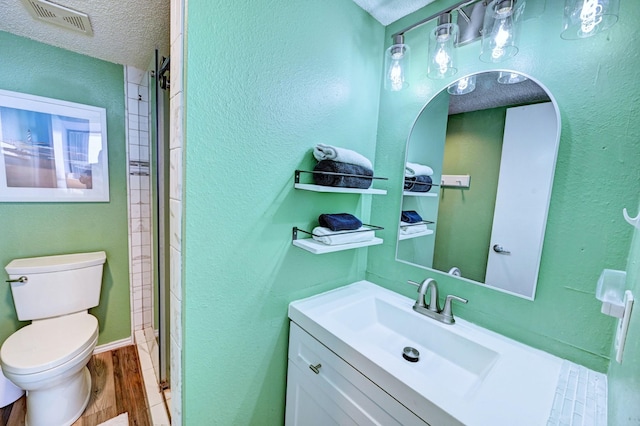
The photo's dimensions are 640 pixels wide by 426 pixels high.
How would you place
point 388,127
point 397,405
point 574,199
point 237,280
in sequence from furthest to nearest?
point 388,127, point 237,280, point 574,199, point 397,405

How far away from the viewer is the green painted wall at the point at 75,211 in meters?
1.49

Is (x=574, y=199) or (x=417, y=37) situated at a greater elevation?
(x=417, y=37)

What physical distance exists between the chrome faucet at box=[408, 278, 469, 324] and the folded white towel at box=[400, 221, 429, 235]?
279mm

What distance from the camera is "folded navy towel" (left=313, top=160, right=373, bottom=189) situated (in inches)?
40.6

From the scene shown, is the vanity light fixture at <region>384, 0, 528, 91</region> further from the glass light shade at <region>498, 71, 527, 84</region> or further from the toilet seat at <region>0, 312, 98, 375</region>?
the toilet seat at <region>0, 312, 98, 375</region>

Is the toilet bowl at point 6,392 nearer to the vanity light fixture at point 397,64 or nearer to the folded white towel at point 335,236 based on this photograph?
the folded white towel at point 335,236

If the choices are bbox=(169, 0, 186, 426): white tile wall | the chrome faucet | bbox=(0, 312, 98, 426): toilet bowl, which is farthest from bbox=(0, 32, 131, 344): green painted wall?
the chrome faucet

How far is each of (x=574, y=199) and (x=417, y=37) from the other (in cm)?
97

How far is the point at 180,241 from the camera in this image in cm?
84

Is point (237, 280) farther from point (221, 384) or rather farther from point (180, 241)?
point (221, 384)

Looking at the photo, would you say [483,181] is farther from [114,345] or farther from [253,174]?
[114,345]

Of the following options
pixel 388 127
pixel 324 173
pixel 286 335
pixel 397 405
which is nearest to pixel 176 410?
pixel 286 335

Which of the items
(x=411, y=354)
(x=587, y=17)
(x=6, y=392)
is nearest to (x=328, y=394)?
(x=411, y=354)

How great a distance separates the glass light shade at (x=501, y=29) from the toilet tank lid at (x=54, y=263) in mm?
2480
